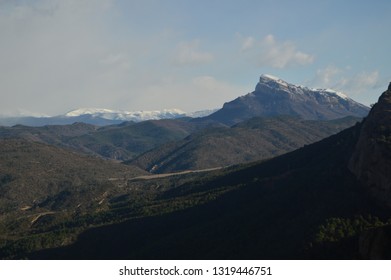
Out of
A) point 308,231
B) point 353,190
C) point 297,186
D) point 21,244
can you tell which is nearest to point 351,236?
point 308,231

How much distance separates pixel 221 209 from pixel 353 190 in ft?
159

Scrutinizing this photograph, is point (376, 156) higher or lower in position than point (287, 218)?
higher

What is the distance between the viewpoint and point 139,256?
131m

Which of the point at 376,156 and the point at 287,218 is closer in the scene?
the point at 376,156

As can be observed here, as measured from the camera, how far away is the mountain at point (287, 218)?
10242 centimetres

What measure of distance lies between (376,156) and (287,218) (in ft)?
87.3

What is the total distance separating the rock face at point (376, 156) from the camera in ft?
380

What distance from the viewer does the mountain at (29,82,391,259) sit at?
102 metres

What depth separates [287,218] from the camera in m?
128

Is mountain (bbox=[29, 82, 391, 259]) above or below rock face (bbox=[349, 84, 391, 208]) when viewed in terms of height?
below

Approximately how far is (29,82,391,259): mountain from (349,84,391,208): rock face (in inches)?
10.8

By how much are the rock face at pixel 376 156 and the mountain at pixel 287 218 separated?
0.27 meters

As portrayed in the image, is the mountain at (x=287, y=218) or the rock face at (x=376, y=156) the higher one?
the rock face at (x=376, y=156)

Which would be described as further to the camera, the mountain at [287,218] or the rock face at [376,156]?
the rock face at [376,156]
